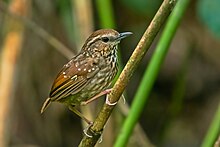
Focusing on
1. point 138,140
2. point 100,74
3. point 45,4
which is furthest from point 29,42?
point 100,74

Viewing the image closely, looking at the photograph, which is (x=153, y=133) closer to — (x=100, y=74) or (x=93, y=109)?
(x=93, y=109)

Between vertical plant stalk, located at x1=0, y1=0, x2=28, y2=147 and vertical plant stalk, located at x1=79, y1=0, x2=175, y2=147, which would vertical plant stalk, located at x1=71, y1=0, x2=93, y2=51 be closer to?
vertical plant stalk, located at x1=0, y1=0, x2=28, y2=147

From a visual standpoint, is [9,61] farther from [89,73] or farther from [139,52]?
[139,52]

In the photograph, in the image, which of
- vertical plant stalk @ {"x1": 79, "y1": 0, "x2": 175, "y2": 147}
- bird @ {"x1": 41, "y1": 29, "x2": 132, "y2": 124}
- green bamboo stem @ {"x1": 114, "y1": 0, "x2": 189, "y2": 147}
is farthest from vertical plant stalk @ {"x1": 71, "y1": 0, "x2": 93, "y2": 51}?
vertical plant stalk @ {"x1": 79, "y1": 0, "x2": 175, "y2": 147}

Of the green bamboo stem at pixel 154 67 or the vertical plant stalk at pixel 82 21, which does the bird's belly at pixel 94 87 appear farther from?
the vertical plant stalk at pixel 82 21

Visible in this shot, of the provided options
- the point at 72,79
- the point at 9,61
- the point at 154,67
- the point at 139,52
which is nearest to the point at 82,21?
the point at 9,61

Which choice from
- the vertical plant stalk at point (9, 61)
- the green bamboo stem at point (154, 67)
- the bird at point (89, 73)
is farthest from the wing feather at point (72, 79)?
the vertical plant stalk at point (9, 61)
